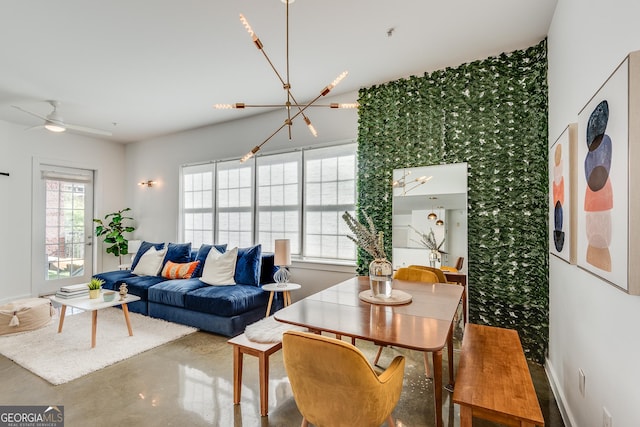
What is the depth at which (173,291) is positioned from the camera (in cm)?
385

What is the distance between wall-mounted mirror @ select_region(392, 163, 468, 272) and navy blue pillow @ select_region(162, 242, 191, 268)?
3186mm

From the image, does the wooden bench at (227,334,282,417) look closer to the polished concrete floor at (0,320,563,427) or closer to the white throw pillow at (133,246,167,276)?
the polished concrete floor at (0,320,563,427)

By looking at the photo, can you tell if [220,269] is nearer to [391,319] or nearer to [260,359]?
[260,359]

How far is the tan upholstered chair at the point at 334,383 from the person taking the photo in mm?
1273

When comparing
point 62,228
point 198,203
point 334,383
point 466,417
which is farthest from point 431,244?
point 62,228

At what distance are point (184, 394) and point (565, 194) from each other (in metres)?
3.05

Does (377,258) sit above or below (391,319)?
above

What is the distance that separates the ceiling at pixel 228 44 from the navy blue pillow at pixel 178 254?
2.20m

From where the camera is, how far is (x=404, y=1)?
233cm

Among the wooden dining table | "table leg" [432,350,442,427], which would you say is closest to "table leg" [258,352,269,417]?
the wooden dining table

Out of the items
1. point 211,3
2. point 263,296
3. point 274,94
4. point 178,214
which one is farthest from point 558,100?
point 178,214

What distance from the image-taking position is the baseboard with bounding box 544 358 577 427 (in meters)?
1.93

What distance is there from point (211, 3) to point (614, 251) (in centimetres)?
289

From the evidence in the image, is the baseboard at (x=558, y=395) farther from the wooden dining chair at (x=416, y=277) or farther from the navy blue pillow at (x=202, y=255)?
the navy blue pillow at (x=202, y=255)
